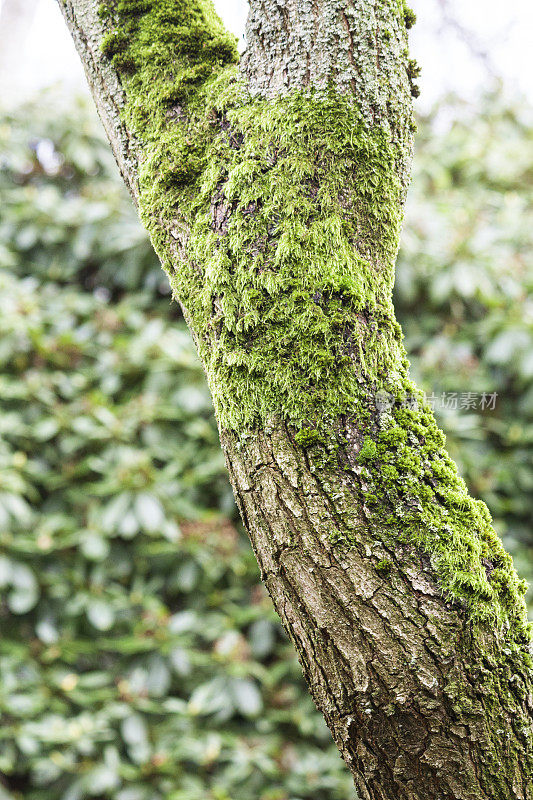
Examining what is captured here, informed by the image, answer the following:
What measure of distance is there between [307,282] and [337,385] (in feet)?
0.48

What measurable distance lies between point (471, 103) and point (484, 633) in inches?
147

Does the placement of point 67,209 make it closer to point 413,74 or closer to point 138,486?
point 138,486

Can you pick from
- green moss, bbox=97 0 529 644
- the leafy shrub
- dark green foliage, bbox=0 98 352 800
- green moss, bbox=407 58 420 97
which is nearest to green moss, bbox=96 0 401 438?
green moss, bbox=97 0 529 644

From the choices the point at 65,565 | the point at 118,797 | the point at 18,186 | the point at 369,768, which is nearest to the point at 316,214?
the point at 369,768

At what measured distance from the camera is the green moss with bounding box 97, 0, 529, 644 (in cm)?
83

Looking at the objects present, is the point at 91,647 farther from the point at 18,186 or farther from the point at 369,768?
the point at 18,186

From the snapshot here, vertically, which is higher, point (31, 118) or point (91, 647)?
point (31, 118)

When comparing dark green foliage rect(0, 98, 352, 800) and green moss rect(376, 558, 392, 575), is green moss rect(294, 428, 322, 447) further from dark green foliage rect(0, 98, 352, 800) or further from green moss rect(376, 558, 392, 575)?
dark green foliage rect(0, 98, 352, 800)

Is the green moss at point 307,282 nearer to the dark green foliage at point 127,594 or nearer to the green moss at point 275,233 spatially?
the green moss at point 275,233

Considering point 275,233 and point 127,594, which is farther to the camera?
point 127,594

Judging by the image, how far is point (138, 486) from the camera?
2.40 meters

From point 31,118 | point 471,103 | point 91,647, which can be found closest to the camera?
point 91,647

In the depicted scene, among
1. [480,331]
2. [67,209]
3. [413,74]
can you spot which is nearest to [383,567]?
[413,74]

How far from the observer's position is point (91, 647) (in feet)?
7.82
